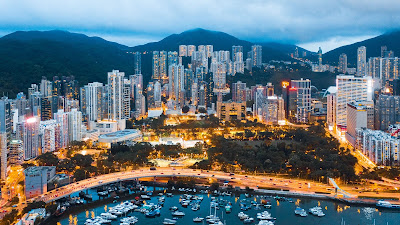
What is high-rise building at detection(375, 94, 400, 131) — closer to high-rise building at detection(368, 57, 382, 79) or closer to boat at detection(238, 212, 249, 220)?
boat at detection(238, 212, 249, 220)

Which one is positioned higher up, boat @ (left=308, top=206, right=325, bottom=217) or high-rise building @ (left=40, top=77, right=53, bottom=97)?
high-rise building @ (left=40, top=77, right=53, bottom=97)

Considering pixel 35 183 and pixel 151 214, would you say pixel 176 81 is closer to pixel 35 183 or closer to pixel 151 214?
pixel 35 183

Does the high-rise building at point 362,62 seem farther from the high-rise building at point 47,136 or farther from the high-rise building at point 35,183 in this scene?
the high-rise building at point 35,183

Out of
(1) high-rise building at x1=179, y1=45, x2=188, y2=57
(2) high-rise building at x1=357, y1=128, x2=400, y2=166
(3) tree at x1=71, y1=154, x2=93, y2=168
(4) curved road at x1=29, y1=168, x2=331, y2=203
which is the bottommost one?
(4) curved road at x1=29, y1=168, x2=331, y2=203

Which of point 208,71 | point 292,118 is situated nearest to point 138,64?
point 208,71

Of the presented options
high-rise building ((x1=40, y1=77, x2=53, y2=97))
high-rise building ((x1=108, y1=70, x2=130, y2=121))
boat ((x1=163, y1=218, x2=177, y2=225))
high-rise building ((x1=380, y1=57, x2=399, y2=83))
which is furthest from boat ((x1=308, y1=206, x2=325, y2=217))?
high-rise building ((x1=380, y1=57, x2=399, y2=83))

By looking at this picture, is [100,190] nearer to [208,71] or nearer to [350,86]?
[350,86]

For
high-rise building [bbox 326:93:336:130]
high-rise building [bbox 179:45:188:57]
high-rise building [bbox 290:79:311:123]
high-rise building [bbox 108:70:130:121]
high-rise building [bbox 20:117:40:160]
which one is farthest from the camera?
high-rise building [bbox 179:45:188:57]
